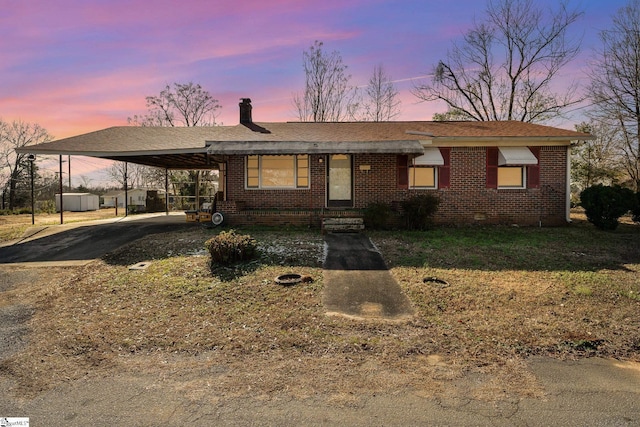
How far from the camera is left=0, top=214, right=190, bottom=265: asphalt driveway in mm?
8502

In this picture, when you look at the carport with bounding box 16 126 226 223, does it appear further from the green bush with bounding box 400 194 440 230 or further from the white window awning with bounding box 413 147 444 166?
the white window awning with bounding box 413 147 444 166

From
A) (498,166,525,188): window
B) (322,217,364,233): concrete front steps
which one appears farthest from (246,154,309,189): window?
(498,166,525,188): window

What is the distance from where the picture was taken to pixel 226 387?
10.8 feet

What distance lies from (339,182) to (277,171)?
2.30 m

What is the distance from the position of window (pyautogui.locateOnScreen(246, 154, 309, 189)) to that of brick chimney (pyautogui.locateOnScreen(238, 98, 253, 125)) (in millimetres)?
4326

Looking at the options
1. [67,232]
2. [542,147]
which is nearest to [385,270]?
[542,147]

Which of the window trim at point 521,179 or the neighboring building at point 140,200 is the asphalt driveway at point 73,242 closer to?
the neighboring building at point 140,200

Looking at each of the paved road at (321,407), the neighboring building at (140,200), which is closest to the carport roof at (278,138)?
the neighboring building at (140,200)

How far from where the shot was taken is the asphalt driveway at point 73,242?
8.50 meters

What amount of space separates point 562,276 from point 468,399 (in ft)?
16.2

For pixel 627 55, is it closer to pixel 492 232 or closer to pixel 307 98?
pixel 492 232

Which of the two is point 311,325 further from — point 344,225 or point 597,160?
point 597,160

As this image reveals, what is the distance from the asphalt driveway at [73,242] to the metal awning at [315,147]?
3265 mm

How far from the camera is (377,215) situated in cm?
1105
